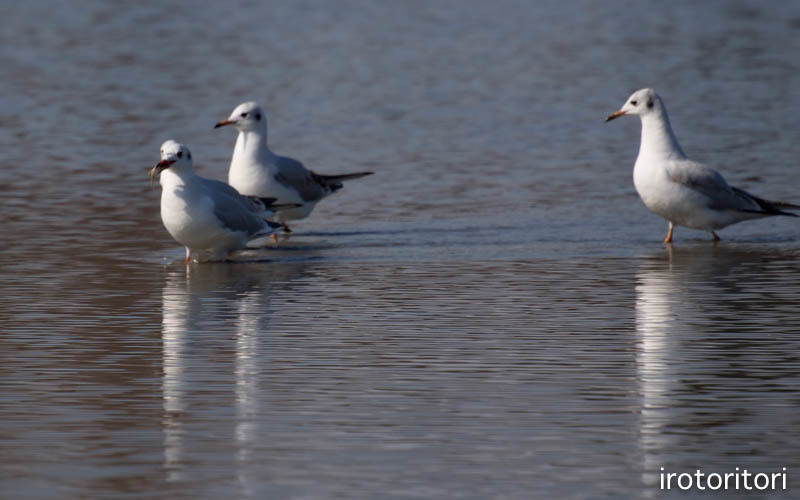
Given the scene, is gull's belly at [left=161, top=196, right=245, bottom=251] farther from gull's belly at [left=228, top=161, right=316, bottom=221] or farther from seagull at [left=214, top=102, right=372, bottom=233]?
gull's belly at [left=228, top=161, right=316, bottom=221]

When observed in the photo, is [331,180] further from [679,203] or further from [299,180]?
[679,203]

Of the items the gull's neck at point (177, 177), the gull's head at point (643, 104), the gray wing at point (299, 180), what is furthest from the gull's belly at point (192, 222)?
the gull's head at point (643, 104)

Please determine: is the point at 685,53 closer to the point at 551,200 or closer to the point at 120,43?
the point at 120,43

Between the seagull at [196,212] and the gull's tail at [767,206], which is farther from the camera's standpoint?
the gull's tail at [767,206]

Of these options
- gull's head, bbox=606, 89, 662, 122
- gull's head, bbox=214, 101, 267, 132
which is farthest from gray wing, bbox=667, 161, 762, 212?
gull's head, bbox=214, 101, 267, 132

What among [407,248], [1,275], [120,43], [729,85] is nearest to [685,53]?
[729,85]

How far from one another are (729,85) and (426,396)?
2012cm

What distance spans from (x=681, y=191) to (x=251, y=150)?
4.02 metres

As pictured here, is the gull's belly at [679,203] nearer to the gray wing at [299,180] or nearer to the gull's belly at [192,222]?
the gray wing at [299,180]

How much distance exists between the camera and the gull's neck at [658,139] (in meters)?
13.6

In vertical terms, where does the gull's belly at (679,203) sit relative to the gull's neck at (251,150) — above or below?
below

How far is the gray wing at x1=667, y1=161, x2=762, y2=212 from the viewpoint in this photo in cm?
1319

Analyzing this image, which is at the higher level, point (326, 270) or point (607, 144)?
point (607, 144)

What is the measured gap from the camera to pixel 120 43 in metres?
35.0
